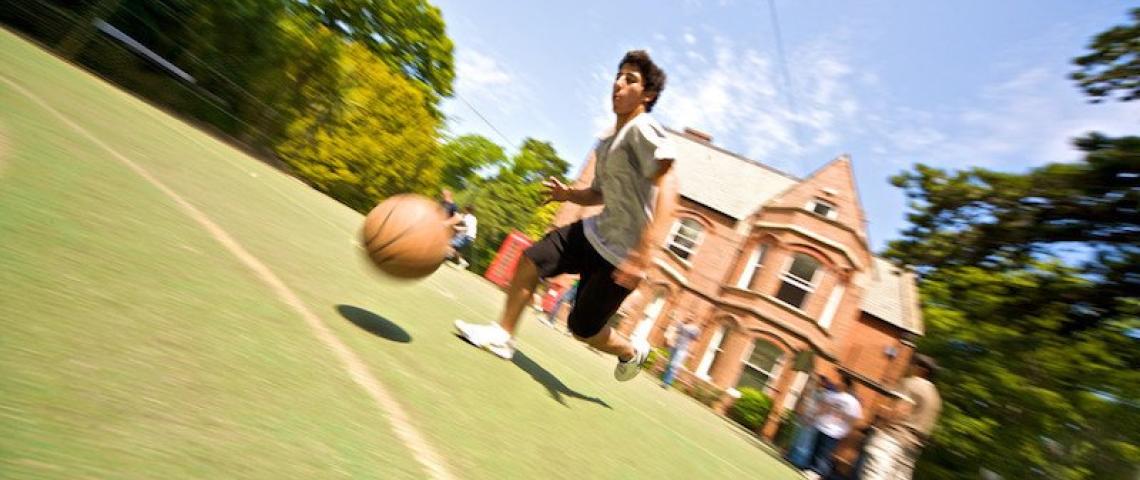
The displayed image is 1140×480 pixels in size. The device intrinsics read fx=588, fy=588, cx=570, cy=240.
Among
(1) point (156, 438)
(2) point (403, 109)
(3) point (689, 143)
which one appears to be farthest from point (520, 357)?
(3) point (689, 143)

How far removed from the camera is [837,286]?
2283cm

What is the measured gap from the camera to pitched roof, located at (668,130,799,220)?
83.9 feet

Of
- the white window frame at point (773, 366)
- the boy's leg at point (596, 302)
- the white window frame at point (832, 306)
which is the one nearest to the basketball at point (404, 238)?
the boy's leg at point (596, 302)

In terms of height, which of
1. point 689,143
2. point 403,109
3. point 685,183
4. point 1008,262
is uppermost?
point 689,143

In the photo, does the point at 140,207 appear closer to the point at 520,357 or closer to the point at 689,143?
the point at 520,357

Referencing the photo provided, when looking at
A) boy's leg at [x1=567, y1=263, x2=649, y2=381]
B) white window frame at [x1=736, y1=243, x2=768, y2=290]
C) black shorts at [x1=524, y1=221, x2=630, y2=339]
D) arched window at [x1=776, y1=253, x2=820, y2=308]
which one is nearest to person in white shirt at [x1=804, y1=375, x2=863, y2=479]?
boy's leg at [x1=567, y1=263, x2=649, y2=381]

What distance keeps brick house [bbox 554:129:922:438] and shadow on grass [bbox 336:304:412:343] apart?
60.1 ft

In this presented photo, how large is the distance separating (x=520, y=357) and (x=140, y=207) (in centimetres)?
309

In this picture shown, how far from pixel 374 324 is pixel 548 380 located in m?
1.77

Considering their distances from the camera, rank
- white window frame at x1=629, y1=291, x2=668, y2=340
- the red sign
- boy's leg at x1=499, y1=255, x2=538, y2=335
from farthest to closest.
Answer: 1. white window frame at x1=629, y1=291, x2=668, y2=340
2. the red sign
3. boy's leg at x1=499, y1=255, x2=538, y2=335

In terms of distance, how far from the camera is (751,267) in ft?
78.4

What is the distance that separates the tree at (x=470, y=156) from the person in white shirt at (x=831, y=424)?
3978cm

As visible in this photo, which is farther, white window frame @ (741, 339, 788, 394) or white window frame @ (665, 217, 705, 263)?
white window frame @ (665, 217, 705, 263)

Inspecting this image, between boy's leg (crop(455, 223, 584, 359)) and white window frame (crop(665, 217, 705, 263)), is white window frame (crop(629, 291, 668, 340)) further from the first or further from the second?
boy's leg (crop(455, 223, 584, 359))
